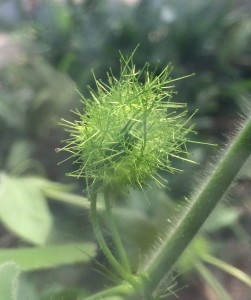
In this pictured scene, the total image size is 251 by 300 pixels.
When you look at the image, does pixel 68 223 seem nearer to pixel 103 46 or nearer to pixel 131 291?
pixel 131 291

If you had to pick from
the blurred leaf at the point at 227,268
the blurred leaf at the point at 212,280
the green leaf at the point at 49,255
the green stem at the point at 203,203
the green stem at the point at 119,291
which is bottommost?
the blurred leaf at the point at 212,280

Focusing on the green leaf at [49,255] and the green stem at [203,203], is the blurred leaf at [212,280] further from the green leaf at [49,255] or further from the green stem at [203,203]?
the green stem at [203,203]

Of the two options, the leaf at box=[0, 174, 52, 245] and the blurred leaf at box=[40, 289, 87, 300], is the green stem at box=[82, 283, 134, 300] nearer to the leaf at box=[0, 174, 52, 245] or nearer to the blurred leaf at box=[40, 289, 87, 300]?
the blurred leaf at box=[40, 289, 87, 300]

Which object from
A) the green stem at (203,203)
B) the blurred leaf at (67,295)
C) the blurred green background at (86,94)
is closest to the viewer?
the green stem at (203,203)

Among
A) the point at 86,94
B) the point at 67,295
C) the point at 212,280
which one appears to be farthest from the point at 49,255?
the point at 86,94

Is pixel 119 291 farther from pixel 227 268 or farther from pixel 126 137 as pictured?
pixel 227 268

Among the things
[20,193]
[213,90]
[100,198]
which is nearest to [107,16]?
[213,90]

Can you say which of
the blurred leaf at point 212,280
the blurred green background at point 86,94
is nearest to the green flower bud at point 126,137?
the blurred green background at point 86,94
